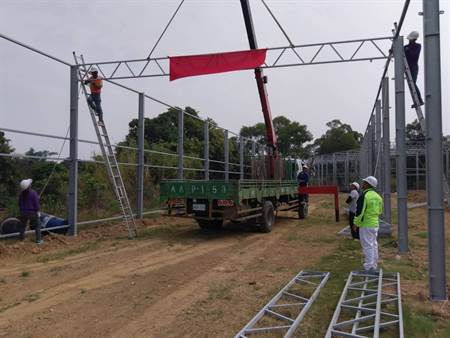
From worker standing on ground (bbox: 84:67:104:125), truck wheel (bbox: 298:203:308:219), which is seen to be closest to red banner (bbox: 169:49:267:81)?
worker standing on ground (bbox: 84:67:104:125)

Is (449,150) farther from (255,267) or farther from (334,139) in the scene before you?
(334,139)

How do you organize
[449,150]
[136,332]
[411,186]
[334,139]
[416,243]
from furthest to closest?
[334,139] → [411,186] → [449,150] → [416,243] → [136,332]

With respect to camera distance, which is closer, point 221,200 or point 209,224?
point 221,200

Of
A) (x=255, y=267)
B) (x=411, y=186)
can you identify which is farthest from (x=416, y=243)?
(x=411, y=186)

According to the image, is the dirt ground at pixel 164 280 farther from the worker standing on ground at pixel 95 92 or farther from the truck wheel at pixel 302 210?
the truck wheel at pixel 302 210

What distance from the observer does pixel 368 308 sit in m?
5.88

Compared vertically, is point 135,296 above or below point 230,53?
below

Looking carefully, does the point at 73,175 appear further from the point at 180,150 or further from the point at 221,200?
the point at 180,150

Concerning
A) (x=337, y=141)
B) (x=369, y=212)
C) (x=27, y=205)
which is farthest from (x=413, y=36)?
(x=337, y=141)

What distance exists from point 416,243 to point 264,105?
26.7ft

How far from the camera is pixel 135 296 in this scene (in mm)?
6645

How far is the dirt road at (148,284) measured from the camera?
5.46m

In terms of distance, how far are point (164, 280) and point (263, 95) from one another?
1130 cm

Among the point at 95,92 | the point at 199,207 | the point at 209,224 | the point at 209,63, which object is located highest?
the point at 209,63
